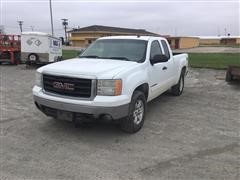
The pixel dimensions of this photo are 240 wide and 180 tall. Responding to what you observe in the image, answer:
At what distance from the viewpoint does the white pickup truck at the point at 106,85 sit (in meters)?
5.12

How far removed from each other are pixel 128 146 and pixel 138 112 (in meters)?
0.95

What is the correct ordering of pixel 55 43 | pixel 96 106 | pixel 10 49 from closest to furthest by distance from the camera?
pixel 96 106
pixel 55 43
pixel 10 49

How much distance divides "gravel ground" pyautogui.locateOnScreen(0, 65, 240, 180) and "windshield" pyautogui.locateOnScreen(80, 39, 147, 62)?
1.41 metres

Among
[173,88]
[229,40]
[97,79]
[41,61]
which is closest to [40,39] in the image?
[41,61]

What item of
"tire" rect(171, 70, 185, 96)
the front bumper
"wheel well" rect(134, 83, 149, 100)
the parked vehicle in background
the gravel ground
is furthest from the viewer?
the parked vehicle in background

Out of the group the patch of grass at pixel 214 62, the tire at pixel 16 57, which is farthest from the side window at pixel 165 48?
the tire at pixel 16 57

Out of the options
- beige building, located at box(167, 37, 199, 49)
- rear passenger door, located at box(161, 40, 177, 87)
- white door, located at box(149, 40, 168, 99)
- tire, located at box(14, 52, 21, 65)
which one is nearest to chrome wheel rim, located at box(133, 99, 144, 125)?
white door, located at box(149, 40, 168, 99)

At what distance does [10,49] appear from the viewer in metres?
20.5

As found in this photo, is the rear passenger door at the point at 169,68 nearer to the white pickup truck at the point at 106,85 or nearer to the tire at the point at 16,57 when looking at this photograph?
the white pickup truck at the point at 106,85

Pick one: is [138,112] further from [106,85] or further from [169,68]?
[169,68]

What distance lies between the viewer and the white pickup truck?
512 cm

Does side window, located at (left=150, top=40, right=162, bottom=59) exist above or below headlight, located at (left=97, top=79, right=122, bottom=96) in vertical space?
above

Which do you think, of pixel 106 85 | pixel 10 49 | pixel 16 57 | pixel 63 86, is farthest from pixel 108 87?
pixel 16 57

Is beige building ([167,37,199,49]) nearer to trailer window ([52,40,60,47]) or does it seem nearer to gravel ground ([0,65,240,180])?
trailer window ([52,40,60,47])
